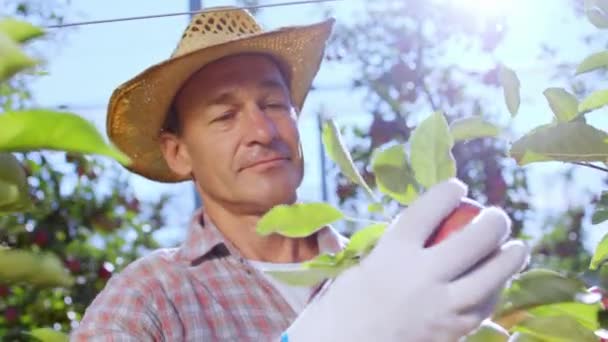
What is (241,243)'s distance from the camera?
1.41 metres

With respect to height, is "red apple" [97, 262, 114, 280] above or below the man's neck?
below

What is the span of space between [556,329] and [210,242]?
2.64ft

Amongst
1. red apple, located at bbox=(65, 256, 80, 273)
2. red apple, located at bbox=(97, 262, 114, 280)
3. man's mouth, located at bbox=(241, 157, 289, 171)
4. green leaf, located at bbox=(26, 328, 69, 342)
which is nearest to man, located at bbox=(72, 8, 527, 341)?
man's mouth, located at bbox=(241, 157, 289, 171)

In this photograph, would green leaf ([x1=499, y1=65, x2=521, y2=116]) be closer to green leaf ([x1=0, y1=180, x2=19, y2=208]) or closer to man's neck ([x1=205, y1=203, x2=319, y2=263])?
green leaf ([x1=0, y1=180, x2=19, y2=208])

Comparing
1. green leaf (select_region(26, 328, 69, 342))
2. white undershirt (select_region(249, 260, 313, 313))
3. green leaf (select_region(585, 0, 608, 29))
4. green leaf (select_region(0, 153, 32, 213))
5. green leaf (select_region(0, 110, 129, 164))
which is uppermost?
green leaf (select_region(0, 110, 129, 164))

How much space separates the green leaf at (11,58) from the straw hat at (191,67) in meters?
0.95

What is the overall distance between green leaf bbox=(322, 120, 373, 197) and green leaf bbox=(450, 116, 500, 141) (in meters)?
0.08

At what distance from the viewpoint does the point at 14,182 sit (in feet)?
1.54

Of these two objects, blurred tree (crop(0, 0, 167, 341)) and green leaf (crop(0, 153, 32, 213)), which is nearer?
green leaf (crop(0, 153, 32, 213))

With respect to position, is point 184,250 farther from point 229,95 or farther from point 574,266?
point 574,266

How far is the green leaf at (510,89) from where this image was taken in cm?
71

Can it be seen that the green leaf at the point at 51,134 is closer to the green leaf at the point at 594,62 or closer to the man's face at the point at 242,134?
the green leaf at the point at 594,62

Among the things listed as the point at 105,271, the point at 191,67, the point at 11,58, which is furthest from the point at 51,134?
the point at 105,271

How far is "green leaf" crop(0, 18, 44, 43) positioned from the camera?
43 centimetres
